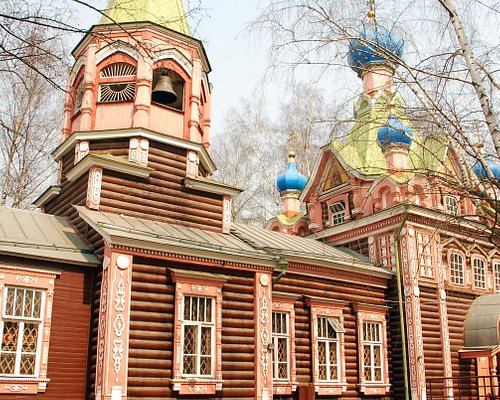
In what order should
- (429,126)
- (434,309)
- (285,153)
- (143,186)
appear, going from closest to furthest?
1. (429,126)
2. (143,186)
3. (434,309)
4. (285,153)

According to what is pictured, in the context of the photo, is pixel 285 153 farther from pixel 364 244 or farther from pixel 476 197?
pixel 476 197

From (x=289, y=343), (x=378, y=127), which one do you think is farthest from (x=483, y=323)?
(x=378, y=127)

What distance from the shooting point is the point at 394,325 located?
51.9 ft

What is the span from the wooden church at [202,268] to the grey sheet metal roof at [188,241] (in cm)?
5

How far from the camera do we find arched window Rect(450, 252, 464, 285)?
17.0 m

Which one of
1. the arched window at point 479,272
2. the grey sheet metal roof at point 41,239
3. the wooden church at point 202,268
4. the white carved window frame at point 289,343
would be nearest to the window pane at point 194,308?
the wooden church at point 202,268

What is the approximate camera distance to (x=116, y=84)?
42.6ft

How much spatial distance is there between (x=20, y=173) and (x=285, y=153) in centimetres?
1203

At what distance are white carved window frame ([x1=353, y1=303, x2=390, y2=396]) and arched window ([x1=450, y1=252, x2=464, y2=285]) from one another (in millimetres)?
2648

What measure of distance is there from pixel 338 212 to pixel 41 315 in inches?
420

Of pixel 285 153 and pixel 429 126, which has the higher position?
pixel 285 153

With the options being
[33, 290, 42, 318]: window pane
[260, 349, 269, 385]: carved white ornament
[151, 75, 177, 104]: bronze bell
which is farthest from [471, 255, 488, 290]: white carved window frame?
[33, 290, 42, 318]: window pane

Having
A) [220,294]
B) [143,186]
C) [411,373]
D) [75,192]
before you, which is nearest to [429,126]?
[220,294]

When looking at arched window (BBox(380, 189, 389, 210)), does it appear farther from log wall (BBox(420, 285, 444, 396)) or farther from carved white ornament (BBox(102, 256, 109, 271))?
carved white ornament (BBox(102, 256, 109, 271))
